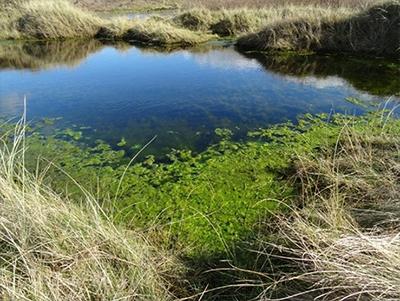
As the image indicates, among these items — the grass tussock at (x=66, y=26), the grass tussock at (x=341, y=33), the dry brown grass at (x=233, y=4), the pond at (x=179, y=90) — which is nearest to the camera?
the pond at (x=179, y=90)

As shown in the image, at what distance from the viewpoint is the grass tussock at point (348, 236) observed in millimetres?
1744

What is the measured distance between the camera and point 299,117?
16.1 ft

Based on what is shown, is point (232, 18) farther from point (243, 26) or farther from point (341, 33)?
point (341, 33)

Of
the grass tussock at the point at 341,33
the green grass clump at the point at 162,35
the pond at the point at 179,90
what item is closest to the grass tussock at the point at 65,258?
the pond at the point at 179,90

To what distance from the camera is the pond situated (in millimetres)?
4762

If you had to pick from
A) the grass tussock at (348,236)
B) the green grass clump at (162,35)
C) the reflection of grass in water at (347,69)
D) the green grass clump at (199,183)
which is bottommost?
the green grass clump at (199,183)

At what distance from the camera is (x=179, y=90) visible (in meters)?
6.10

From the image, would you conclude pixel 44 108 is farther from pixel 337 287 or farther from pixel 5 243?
pixel 337 287

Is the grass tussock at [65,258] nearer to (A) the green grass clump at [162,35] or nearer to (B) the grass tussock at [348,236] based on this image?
(B) the grass tussock at [348,236]

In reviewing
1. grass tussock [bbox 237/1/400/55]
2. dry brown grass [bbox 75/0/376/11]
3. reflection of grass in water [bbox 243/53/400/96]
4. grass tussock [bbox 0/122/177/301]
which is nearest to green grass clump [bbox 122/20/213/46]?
grass tussock [bbox 237/1/400/55]

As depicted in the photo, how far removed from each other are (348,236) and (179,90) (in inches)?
175

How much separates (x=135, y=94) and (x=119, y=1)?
1803cm

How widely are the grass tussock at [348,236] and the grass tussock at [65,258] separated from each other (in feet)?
2.26

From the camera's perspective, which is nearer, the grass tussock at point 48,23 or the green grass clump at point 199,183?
the green grass clump at point 199,183
